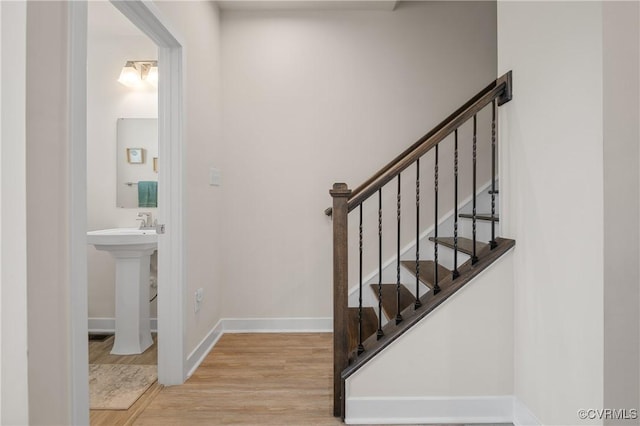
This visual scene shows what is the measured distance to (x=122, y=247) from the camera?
7.95ft

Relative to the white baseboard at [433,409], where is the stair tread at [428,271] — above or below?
above

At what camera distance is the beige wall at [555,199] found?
1220mm

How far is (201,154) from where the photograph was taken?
2447mm

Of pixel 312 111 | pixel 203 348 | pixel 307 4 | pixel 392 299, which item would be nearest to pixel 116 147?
pixel 312 111

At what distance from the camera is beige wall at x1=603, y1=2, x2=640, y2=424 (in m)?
0.84

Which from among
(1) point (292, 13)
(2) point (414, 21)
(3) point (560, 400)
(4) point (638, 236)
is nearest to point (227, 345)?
(3) point (560, 400)

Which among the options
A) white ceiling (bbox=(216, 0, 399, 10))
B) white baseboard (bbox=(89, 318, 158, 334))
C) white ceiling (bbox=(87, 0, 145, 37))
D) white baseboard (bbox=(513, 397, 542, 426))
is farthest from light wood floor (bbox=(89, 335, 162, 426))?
white ceiling (bbox=(216, 0, 399, 10))

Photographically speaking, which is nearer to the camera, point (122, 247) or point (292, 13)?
point (122, 247)

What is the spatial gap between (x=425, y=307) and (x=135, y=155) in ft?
8.64

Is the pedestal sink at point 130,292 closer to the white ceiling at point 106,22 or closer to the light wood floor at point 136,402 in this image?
the light wood floor at point 136,402

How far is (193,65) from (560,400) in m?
2.62

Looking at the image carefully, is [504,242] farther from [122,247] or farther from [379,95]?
[122,247]

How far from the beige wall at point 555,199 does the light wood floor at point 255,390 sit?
982mm

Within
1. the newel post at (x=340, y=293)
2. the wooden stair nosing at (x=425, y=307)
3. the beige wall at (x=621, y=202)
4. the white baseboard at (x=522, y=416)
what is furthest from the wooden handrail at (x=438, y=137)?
the white baseboard at (x=522, y=416)
